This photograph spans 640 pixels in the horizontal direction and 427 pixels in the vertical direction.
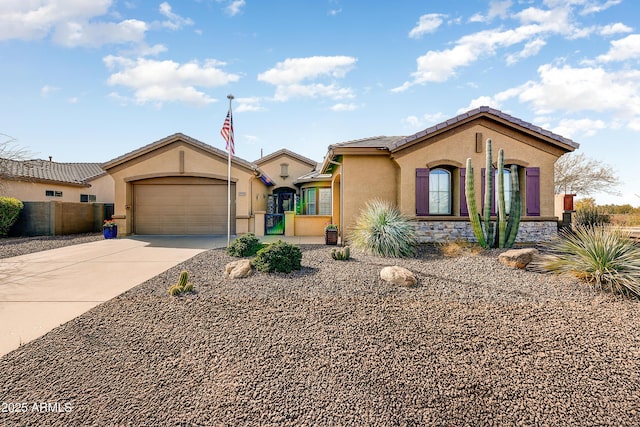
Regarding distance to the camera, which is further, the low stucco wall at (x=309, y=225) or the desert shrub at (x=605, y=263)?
the low stucco wall at (x=309, y=225)

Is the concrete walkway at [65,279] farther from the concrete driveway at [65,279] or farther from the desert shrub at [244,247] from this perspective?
the desert shrub at [244,247]

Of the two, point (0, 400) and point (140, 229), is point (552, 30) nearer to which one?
point (0, 400)

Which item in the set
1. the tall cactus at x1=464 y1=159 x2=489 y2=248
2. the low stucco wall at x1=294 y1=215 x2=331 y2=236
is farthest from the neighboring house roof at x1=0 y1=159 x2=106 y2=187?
the tall cactus at x1=464 y1=159 x2=489 y2=248

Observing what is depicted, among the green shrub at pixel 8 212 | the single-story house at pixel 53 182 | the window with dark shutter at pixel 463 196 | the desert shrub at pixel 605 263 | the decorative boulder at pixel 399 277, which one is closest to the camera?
the desert shrub at pixel 605 263

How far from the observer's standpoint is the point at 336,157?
1163cm

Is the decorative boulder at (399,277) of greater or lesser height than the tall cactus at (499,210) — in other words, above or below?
below

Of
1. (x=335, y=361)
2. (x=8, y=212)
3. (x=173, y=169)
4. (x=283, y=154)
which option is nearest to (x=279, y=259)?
(x=335, y=361)

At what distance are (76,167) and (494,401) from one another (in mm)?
30763

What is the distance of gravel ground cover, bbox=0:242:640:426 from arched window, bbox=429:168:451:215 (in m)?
5.87

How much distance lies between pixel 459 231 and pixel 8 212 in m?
19.6

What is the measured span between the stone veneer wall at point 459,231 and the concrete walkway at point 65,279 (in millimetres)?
7868

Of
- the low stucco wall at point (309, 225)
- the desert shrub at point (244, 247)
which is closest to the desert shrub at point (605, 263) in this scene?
the desert shrub at point (244, 247)

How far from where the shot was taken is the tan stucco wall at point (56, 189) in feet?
52.0

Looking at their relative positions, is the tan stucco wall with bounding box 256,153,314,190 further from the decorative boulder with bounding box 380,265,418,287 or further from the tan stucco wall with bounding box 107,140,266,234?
the decorative boulder with bounding box 380,265,418,287
